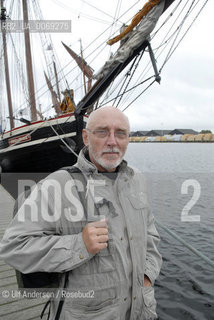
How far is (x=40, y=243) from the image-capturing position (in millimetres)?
1406

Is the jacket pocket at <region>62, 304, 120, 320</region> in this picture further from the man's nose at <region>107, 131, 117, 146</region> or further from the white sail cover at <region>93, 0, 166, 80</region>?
the white sail cover at <region>93, 0, 166, 80</region>

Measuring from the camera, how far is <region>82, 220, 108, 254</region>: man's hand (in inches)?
56.2

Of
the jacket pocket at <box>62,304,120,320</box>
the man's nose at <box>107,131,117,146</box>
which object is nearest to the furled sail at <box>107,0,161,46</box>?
the man's nose at <box>107,131,117,146</box>

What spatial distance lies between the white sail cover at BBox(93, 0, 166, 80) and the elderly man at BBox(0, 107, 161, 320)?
6.82m

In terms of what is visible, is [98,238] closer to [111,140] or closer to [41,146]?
[111,140]

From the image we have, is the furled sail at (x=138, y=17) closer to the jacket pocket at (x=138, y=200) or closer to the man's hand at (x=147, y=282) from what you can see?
the jacket pocket at (x=138, y=200)

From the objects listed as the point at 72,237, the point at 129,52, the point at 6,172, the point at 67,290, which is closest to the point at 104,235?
the point at 72,237

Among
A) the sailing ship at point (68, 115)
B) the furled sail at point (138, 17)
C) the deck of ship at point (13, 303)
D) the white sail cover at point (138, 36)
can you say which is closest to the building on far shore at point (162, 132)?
the sailing ship at point (68, 115)

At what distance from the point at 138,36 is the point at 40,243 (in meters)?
7.72

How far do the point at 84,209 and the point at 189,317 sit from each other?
4711 millimetres

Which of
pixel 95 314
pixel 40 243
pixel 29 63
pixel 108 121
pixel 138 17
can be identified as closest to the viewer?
pixel 40 243

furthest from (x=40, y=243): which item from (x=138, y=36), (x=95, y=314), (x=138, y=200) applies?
(x=138, y=36)

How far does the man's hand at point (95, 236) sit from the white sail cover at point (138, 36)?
747 cm

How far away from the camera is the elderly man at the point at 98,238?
56.0 inches
